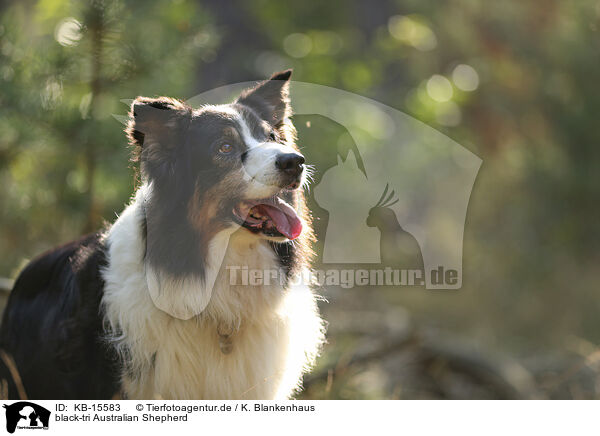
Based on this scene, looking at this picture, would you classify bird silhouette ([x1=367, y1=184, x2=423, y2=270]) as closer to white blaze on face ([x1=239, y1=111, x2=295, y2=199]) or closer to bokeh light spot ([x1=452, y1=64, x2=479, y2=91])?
white blaze on face ([x1=239, y1=111, x2=295, y2=199])

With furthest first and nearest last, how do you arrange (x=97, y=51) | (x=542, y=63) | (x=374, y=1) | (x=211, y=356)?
(x=374, y=1), (x=542, y=63), (x=97, y=51), (x=211, y=356)

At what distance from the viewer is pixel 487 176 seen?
900 centimetres

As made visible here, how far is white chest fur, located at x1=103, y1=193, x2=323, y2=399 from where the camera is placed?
10.3ft

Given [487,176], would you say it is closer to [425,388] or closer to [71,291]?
[425,388]

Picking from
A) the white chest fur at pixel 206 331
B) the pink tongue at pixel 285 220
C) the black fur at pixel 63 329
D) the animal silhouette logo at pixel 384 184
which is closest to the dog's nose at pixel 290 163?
the pink tongue at pixel 285 220

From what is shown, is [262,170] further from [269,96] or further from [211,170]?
[269,96]

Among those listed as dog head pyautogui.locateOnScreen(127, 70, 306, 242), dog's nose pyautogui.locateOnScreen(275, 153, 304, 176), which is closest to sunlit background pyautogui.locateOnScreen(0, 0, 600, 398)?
dog head pyautogui.locateOnScreen(127, 70, 306, 242)

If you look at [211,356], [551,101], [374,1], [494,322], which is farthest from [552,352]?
[374,1]

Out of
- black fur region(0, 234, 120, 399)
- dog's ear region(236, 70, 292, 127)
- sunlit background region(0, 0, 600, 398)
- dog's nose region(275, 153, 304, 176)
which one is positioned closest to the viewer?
dog's nose region(275, 153, 304, 176)

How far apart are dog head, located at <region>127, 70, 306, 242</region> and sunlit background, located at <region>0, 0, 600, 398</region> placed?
99 centimetres

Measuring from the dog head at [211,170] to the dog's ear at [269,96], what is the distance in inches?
8.2

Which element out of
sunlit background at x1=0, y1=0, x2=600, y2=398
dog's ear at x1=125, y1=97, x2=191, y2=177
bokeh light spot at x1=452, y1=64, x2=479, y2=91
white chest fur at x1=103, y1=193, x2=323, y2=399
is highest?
bokeh light spot at x1=452, y1=64, x2=479, y2=91

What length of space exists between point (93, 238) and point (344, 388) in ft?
8.28
